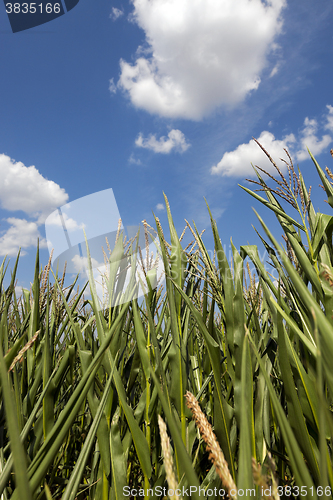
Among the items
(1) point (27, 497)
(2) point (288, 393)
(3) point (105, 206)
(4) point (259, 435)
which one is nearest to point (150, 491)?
(4) point (259, 435)

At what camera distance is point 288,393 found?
0.67 metres

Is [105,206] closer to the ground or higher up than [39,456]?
higher up

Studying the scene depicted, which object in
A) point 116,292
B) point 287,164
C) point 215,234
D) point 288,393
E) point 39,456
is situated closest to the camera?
point 39,456

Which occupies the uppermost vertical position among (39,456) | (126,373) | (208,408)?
(126,373)

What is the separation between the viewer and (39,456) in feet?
1.74

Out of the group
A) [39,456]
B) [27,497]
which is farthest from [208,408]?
[27,497]

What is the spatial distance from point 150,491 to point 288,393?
530 millimetres

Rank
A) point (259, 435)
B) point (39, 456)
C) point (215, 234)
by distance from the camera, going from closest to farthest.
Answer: point (39, 456) < point (259, 435) < point (215, 234)

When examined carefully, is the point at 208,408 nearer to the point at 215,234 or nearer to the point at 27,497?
the point at 215,234

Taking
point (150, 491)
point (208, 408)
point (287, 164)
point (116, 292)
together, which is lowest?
point (150, 491)

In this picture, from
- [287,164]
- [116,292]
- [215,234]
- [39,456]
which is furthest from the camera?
[287,164]

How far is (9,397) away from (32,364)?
39.9 inches

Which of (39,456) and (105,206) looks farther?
(105,206)

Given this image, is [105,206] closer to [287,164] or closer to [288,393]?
[287,164]
